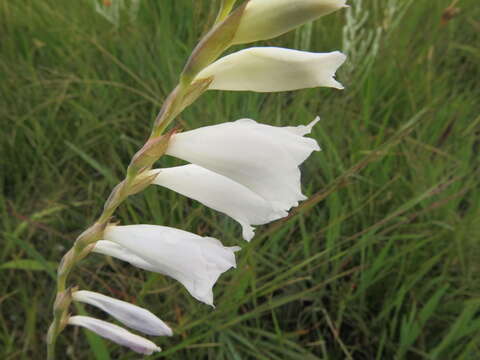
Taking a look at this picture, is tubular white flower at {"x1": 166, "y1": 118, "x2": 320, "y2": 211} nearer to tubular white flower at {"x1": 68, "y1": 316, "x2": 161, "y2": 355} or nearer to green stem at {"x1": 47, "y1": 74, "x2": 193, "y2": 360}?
A: green stem at {"x1": 47, "y1": 74, "x2": 193, "y2": 360}

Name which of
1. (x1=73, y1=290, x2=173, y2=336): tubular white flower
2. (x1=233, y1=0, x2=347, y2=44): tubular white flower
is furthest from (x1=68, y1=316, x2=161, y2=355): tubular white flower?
(x1=233, y1=0, x2=347, y2=44): tubular white flower

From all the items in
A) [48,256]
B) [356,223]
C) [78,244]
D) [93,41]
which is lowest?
[48,256]

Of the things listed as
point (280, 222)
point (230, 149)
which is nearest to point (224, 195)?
point (230, 149)

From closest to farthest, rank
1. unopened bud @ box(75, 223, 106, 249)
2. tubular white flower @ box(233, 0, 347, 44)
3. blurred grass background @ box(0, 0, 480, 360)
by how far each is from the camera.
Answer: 1. tubular white flower @ box(233, 0, 347, 44)
2. unopened bud @ box(75, 223, 106, 249)
3. blurred grass background @ box(0, 0, 480, 360)

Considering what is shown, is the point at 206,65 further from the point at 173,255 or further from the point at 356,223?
the point at 356,223

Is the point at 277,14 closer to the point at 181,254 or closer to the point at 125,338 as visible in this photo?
the point at 181,254

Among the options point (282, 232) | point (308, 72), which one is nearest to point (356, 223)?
point (282, 232)
